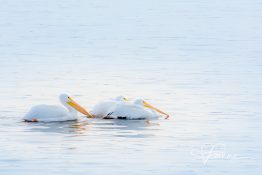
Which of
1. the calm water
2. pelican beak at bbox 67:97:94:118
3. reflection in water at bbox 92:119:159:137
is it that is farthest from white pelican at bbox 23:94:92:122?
reflection in water at bbox 92:119:159:137

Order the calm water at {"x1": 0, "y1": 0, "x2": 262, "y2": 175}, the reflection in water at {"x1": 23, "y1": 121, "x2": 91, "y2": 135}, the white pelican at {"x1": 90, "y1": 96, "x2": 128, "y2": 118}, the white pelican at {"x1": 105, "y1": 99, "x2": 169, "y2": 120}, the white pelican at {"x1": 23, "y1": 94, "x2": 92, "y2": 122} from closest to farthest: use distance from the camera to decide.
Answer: the calm water at {"x1": 0, "y1": 0, "x2": 262, "y2": 175} → the reflection in water at {"x1": 23, "y1": 121, "x2": 91, "y2": 135} → the white pelican at {"x1": 23, "y1": 94, "x2": 92, "y2": 122} → the white pelican at {"x1": 105, "y1": 99, "x2": 169, "y2": 120} → the white pelican at {"x1": 90, "y1": 96, "x2": 128, "y2": 118}

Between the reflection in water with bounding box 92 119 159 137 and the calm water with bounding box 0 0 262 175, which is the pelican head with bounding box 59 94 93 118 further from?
the reflection in water with bounding box 92 119 159 137

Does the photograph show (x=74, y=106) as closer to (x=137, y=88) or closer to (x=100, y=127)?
(x=100, y=127)

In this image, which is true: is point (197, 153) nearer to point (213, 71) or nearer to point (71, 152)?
point (71, 152)

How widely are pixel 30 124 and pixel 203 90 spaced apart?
363 cm

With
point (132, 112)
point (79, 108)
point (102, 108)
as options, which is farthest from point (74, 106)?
point (132, 112)

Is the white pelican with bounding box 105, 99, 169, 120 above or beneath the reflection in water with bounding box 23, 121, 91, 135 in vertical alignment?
above

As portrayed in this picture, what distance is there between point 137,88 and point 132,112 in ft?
8.61

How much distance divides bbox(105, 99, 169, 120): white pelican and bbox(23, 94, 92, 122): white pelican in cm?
37

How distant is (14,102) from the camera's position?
13.4m

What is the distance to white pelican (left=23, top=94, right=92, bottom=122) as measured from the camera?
1189cm

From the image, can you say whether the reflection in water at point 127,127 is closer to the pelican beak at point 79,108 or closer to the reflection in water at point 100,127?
the reflection in water at point 100,127

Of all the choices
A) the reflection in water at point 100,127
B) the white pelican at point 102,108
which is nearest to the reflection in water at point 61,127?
the reflection in water at point 100,127

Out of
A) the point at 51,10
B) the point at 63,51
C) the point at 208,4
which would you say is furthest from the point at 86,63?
the point at 208,4
